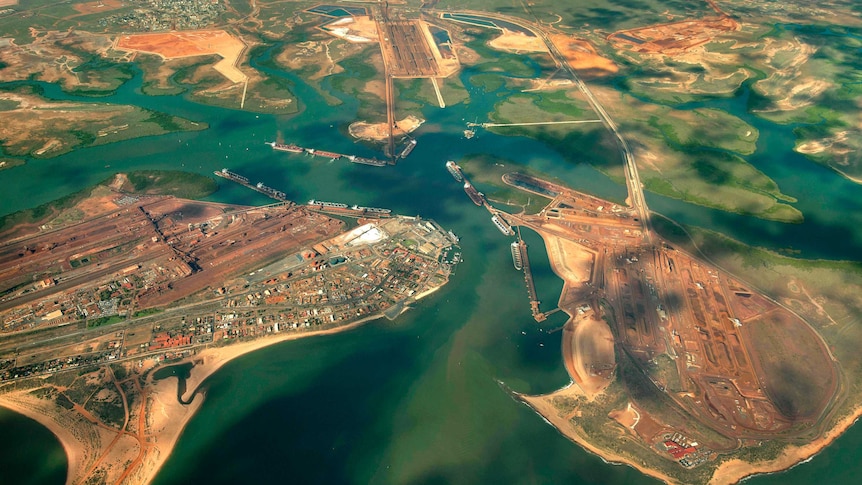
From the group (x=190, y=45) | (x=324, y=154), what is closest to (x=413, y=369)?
(x=324, y=154)

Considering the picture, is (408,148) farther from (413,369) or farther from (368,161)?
(413,369)

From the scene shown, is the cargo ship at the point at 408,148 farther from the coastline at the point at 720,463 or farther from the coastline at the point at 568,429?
the coastline at the point at 568,429

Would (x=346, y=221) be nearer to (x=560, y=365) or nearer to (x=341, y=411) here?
(x=341, y=411)

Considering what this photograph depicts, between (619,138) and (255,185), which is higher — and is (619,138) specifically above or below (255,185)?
above

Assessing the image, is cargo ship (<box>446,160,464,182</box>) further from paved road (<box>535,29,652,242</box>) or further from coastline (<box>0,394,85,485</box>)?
coastline (<box>0,394,85,485</box>)

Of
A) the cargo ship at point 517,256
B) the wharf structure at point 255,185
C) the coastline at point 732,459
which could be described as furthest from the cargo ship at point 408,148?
the coastline at point 732,459

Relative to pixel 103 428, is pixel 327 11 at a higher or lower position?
higher

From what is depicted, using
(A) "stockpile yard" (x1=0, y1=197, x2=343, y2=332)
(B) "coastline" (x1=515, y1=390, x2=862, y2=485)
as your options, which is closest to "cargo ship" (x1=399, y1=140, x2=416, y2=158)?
(A) "stockpile yard" (x1=0, y1=197, x2=343, y2=332)

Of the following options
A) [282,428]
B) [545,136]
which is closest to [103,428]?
[282,428]
